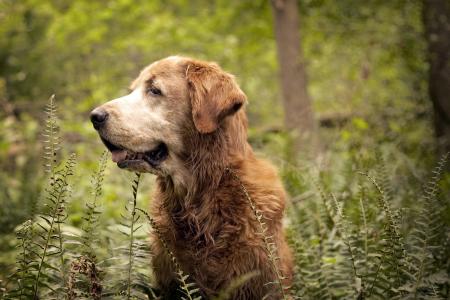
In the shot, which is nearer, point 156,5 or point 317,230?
point 317,230

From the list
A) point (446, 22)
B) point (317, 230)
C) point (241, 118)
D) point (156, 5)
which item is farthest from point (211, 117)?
point (156, 5)

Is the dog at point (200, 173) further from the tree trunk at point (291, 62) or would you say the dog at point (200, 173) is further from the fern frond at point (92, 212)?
the tree trunk at point (291, 62)

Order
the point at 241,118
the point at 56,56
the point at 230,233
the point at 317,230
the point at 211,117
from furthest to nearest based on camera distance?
the point at 56,56
the point at 317,230
the point at 241,118
the point at 211,117
the point at 230,233

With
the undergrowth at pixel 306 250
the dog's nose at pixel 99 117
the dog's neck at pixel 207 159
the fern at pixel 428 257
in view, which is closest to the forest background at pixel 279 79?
the undergrowth at pixel 306 250

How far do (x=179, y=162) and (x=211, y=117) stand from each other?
43 centimetres

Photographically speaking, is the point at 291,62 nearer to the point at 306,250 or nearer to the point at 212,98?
the point at 306,250

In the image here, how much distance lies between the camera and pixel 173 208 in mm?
3746

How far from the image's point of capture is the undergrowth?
2.89 meters

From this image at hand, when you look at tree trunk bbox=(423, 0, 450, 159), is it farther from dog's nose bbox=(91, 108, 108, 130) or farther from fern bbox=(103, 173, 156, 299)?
dog's nose bbox=(91, 108, 108, 130)

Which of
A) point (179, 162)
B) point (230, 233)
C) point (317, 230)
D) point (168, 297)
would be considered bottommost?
point (317, 230)

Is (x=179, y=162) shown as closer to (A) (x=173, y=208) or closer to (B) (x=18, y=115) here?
(A) (x=173, y=208)

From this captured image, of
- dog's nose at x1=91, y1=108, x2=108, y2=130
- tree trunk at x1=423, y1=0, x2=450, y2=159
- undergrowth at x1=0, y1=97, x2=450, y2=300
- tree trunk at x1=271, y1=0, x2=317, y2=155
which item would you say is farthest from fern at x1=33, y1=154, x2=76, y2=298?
tree trunk at x1=271, y1=0, x2=317, y2=155

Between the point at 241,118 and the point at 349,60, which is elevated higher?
the point at 241,118

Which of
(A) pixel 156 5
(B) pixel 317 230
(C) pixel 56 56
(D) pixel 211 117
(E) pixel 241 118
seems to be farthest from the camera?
(A) pixel 156 5
